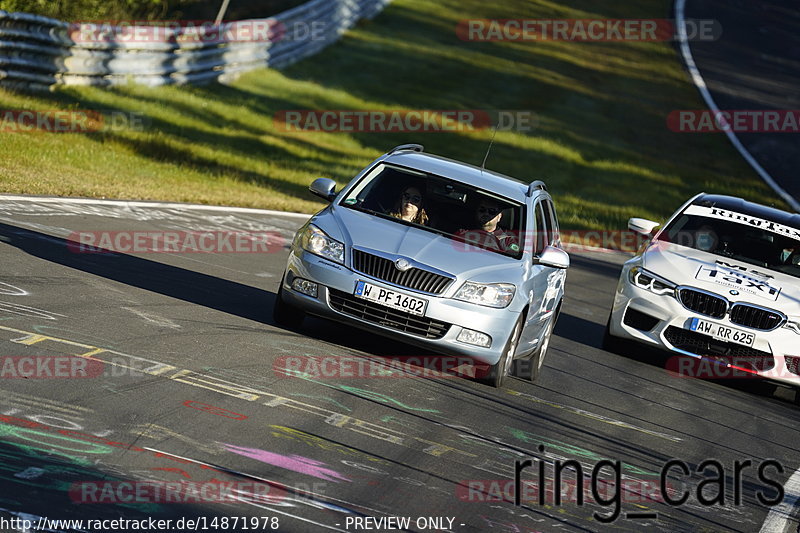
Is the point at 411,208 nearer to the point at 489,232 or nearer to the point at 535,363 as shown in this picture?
the point at 489,232

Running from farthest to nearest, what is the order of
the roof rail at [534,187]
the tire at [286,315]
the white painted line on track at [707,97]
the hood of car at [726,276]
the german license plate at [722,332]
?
the white painted line on track at [707,97] < the hood of car at [726,276] < the german license plate at [722,332] < the roof rail at [534,187] < the tire at [286,315]

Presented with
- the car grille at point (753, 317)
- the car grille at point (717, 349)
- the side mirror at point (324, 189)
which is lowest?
the car grille at point (717, 349)

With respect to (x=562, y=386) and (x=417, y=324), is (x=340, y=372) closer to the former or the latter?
(x=417, y=324)

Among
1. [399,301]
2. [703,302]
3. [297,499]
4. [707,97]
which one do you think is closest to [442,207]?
[399,301]

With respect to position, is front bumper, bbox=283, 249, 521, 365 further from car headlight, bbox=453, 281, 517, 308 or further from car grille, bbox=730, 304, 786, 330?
car grille, bbox=730, 304, 786, 330

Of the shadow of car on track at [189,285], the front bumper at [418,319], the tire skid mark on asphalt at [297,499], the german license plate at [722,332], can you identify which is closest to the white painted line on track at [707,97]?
the german license plate at [722,332]

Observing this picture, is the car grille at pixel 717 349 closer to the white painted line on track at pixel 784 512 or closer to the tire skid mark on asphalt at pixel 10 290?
the white painted line on track at pixel 784 512

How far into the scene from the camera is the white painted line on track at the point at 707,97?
32.6 metres

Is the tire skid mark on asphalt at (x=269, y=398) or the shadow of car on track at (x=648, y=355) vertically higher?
the tire skid mark on asphalt at (x=269, y=398)

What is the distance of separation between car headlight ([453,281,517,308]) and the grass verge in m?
7.91

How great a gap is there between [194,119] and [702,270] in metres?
15.8

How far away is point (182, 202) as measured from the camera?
60.4ft

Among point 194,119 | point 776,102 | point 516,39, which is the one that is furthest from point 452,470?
point 516,39

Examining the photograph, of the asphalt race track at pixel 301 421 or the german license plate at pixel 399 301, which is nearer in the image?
the asphalt race track at pixel 301 421
